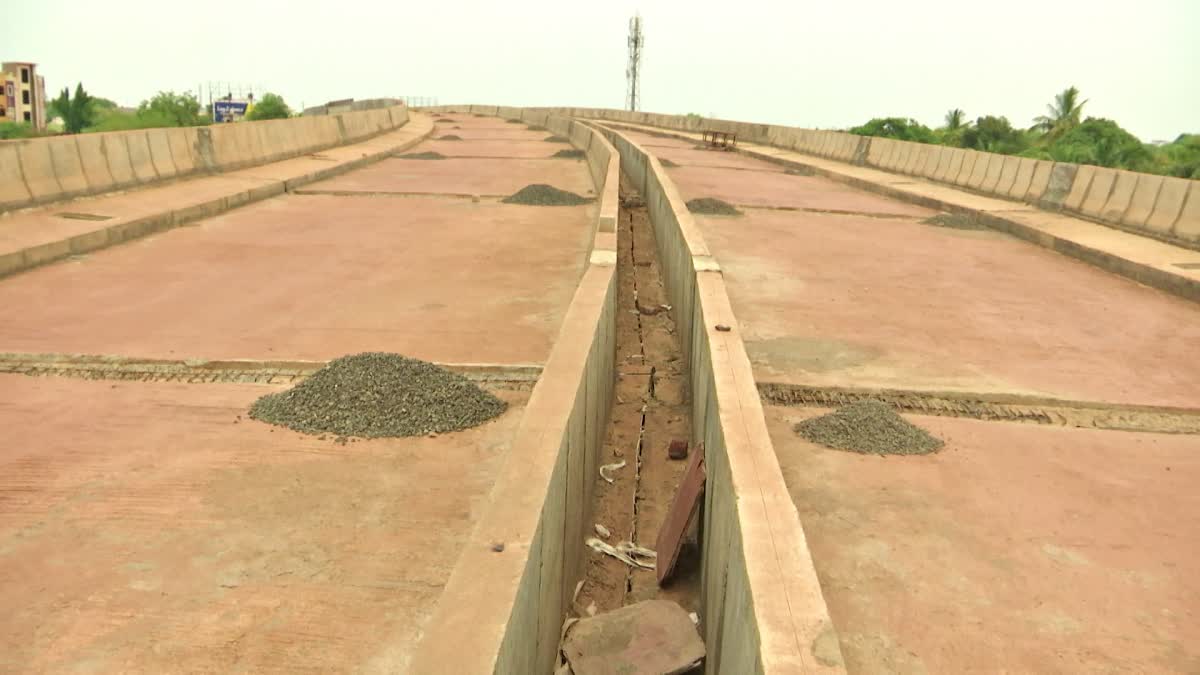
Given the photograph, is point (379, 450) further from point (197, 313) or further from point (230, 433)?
point (197, 313)

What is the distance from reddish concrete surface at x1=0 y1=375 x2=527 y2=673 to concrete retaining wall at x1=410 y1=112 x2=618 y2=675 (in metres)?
0.48

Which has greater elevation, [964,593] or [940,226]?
[964,593]

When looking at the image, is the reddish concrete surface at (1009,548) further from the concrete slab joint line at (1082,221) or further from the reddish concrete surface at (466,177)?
the reddish concrete surface at (466,177)

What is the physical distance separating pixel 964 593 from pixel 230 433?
189 inches

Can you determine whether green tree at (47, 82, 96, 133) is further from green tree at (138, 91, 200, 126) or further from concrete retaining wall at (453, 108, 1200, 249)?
concrete retaining wall at (453, 108, 1200, 249)

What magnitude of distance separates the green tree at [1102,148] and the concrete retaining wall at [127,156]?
97.1 feet

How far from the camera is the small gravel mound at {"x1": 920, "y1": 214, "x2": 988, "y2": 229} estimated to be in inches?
739

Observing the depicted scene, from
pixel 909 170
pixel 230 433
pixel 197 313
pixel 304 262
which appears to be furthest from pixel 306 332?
pixel 909 170

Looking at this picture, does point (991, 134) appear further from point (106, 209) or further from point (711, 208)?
point (106, 209)

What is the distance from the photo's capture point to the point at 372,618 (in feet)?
15.8

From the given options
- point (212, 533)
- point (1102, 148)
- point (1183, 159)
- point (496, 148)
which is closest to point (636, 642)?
point (212, 533)

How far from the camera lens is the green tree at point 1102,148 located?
132ft

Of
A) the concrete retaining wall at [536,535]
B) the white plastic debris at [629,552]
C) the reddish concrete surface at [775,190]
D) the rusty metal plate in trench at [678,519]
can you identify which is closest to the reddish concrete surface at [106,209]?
the concrete retaining wall at [536,535]

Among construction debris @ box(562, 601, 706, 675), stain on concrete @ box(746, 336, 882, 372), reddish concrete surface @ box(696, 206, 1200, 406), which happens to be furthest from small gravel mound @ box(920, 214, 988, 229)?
construction debris @ box(562, 601, 706, 675)
